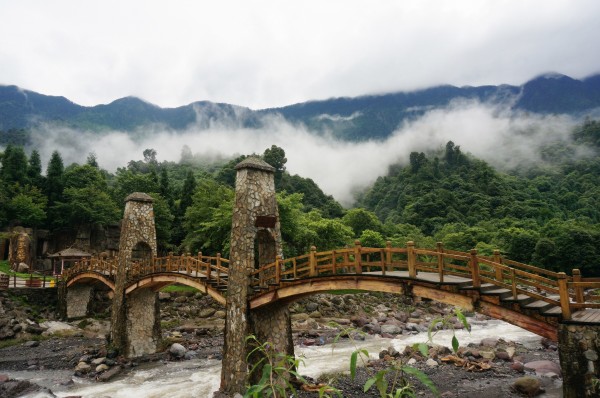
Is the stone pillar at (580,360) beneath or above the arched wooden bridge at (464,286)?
beneath

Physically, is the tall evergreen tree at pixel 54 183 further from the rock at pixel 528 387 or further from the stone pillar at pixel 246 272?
the rock at pixel 528 387

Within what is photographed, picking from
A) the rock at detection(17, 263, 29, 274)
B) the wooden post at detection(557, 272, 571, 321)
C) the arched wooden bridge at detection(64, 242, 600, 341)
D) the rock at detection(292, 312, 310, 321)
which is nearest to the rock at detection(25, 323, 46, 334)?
the rock at detection(17, 263, 29, 274)

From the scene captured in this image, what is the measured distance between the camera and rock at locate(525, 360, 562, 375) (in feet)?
49.1

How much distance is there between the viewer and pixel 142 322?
19547mm

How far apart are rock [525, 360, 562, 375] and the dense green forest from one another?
1680 cm

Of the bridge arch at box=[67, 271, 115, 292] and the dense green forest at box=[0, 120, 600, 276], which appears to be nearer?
the bridge arch at box=[67, 271, 115, 292]

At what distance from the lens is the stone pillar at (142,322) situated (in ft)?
62.3

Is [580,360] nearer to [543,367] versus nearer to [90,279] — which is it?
[543,367]

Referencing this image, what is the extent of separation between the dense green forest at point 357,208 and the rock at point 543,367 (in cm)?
1680

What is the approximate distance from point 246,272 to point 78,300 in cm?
1981

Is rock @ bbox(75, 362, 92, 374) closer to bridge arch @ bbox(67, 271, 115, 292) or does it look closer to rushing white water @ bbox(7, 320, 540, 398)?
rushing white water @ bbox(7, 320, 540, 398)

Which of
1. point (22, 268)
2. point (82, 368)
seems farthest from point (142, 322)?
point (22, 268)

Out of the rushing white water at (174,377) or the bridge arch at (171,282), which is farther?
the bridge arch at (171,282)

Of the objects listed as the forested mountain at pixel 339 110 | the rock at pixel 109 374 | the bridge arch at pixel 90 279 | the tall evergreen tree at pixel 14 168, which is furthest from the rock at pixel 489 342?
the forested mountain at pixel 339 110
